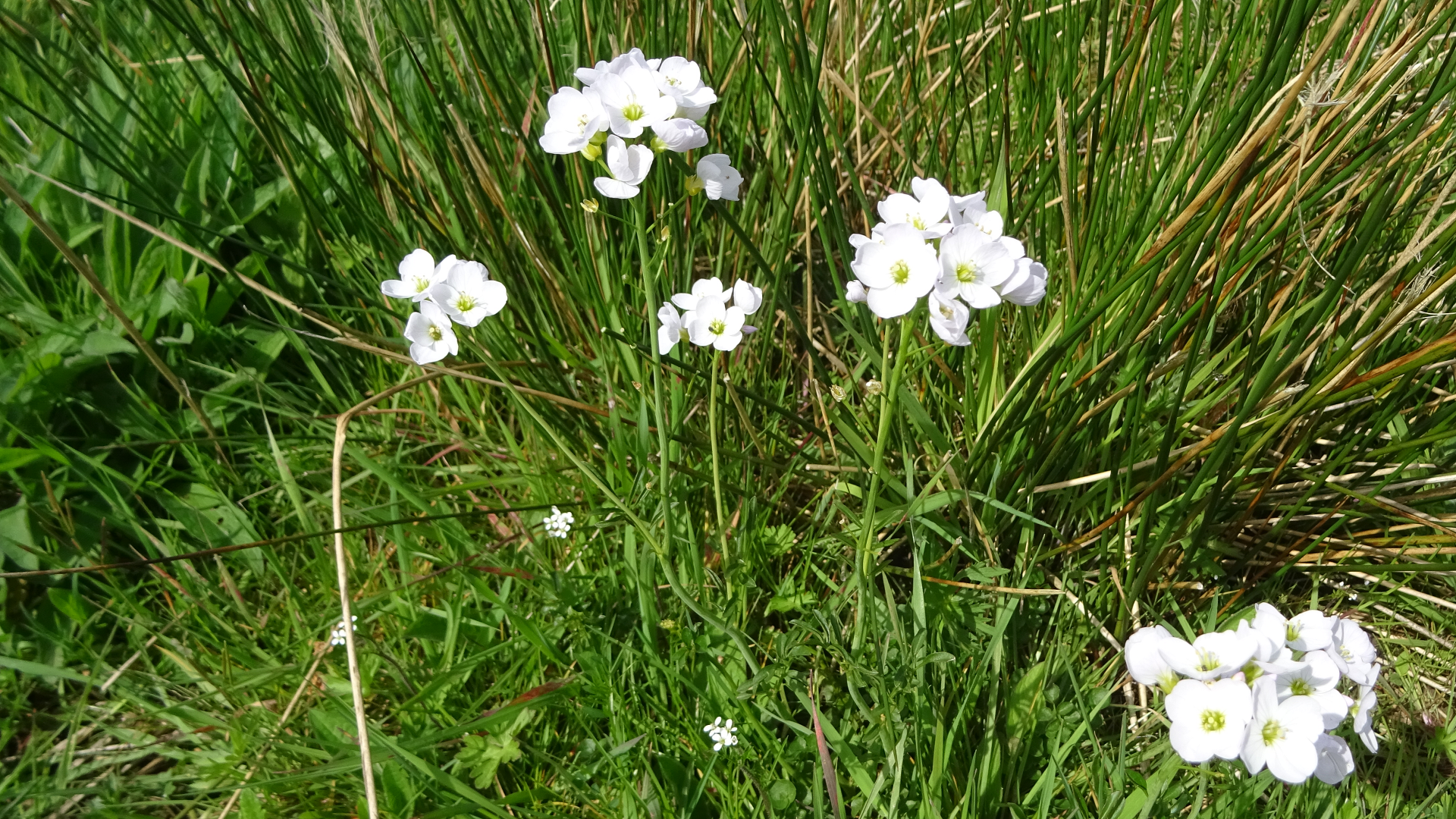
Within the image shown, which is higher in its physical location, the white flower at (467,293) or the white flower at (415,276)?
the white flower at (415,276)

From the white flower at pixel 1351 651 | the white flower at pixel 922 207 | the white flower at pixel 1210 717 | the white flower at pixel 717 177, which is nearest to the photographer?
the white flower at pixel 1210 717

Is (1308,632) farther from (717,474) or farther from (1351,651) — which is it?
(717,474)

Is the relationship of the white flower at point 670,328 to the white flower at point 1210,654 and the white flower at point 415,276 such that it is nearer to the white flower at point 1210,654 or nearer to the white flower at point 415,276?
the white flower at point 415,276

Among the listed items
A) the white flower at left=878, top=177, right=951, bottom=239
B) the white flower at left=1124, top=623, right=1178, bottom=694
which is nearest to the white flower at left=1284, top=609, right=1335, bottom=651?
the white flower at left=1124, top=623, right=1178, bottom=694

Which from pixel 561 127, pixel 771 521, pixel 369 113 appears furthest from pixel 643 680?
pixel 369 113

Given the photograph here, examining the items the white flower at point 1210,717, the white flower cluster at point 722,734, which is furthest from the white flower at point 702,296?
the white flower at point 1210,717

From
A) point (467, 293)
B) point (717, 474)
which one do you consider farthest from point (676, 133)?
point (717, 474)

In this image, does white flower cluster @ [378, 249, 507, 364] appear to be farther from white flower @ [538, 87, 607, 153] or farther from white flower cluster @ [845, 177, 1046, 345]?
white flower cluster @ [845, 177, 1046, 345]
